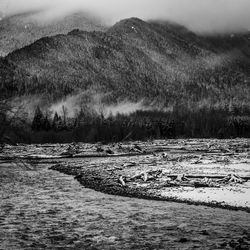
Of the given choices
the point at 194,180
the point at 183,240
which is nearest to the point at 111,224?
the point at 183,240

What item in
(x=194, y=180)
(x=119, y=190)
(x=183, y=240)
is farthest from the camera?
(x=194, y=180)

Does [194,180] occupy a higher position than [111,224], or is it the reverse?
[194,180]

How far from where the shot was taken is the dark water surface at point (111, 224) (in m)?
14.0

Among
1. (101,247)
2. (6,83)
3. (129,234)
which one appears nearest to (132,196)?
(129,234)

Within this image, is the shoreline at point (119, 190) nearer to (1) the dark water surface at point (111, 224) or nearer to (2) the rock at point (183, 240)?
(1) the dark water surface at point (111, 224)

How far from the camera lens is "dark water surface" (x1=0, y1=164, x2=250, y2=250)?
45.9 feet

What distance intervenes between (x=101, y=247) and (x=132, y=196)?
12.2 meters

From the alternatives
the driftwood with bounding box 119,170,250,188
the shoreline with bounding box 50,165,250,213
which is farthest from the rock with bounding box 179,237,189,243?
the driftwood with bounding box 119,170,250,188

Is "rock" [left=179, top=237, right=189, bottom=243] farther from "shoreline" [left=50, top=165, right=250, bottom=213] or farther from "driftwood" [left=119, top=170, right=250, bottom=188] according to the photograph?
"driftwood" [left=119, top=170, right=250, bottom=188]

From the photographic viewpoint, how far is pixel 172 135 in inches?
7584

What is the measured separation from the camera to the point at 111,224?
1716 cm

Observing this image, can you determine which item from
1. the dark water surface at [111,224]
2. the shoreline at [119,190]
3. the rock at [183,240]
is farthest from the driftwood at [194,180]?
the rock at [183,240]

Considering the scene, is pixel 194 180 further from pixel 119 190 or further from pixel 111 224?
pixel 111 224

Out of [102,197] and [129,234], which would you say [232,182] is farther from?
[129,234]
